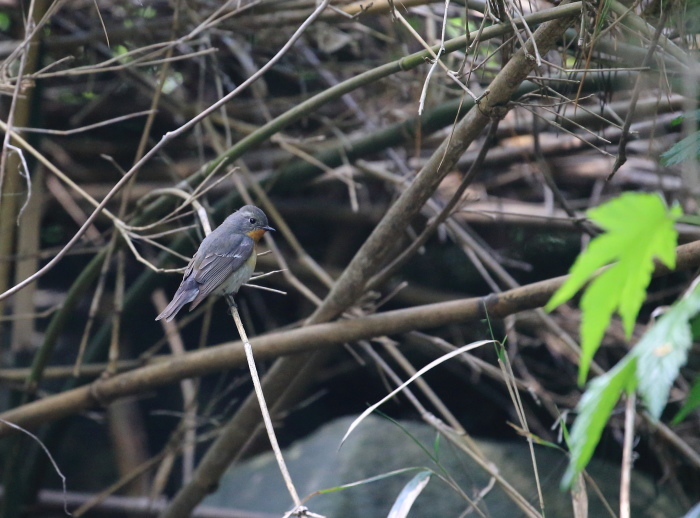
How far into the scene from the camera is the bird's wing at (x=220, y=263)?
10.5 feet

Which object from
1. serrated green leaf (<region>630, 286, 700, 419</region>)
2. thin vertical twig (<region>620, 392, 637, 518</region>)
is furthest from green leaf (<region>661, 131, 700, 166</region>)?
serrated green leaf (<region>630, 286, 700, 419</region>)

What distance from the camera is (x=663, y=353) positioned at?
844mm

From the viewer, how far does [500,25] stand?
2072 millimetres

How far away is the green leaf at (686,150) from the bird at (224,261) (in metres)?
1.99

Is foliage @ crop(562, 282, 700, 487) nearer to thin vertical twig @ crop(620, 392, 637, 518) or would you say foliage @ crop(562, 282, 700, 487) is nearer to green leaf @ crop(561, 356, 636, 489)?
green leaf @ crop(561, 356, 636, 489)

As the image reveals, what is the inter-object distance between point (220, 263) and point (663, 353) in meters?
2.66

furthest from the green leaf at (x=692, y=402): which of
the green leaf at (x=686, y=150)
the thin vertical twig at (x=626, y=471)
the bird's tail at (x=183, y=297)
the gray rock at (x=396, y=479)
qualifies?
the bird's tail at (x=183, y=297)

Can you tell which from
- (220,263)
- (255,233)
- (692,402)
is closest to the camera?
(692,402)

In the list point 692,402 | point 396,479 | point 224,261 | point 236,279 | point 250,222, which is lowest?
point 396,479

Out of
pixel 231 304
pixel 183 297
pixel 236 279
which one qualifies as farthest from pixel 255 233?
pixel 231 304

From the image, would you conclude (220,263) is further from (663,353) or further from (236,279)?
(663,353)

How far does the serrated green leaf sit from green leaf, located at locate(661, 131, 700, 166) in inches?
28.4

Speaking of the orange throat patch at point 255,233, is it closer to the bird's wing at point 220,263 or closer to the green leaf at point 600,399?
the bird's wing at point 220,263

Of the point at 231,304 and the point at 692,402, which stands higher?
the point at 692,402
